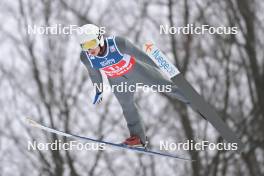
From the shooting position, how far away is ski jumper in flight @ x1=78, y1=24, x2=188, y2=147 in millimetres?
6973

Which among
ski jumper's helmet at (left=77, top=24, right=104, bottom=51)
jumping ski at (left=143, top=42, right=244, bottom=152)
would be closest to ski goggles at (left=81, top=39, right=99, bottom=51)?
ski jumper's helmet at (left=77, top=24, right=104, bottom=51)

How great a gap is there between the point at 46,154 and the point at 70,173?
0.88 meters

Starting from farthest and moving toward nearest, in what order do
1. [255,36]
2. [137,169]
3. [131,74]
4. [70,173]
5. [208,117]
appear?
1. [137,169]
2. [255,36]
3. [70,173]
4. [208,117]
5. [131,74]

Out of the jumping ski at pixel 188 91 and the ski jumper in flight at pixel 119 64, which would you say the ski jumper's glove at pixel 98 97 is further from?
the jumping ski at pixel 188 91

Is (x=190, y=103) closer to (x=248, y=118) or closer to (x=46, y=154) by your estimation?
(x=46, y=154)

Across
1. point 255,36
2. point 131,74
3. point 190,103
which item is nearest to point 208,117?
point 190,103

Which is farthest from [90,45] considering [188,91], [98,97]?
[188,91]

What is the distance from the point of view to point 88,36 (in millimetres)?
6867

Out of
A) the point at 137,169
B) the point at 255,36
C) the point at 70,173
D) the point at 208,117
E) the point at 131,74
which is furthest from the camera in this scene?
the point at 137,169

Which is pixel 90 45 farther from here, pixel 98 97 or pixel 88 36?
pixel 98 97

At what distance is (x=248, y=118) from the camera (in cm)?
1845

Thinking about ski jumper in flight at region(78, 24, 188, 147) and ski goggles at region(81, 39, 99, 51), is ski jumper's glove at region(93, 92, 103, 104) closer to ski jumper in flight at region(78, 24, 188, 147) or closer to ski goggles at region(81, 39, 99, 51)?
ski jumper in flight at region(78, 24, 188, 147)

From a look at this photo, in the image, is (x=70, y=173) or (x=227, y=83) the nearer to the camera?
(x=70, y=173)

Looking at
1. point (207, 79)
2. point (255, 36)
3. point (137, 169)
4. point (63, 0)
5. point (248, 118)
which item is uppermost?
point (63, 0)
